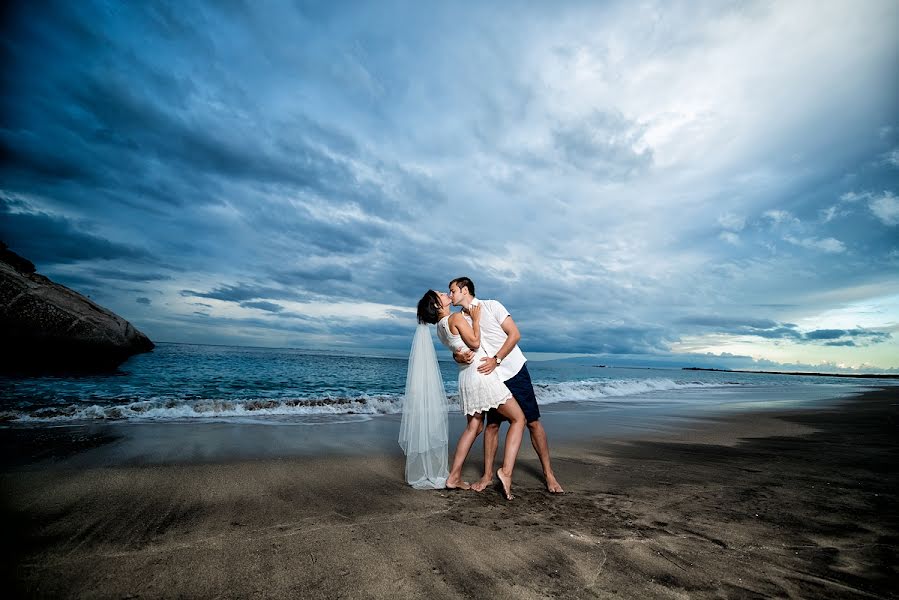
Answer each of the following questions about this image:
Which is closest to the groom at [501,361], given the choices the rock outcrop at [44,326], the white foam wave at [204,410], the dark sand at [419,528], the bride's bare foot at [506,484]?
the bride's bare foot at [506,484]

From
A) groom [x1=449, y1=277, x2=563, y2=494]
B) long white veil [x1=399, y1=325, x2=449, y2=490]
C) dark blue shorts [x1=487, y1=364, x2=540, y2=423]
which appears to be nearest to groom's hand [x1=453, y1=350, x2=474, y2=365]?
groom [x1=449, y1=277, x2=563, y2=494]

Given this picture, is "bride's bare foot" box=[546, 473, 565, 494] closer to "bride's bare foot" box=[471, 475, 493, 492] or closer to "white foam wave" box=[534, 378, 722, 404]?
"bride's bare foot" box=[471, 475, 493, 492]

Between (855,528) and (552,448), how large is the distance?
153 inches

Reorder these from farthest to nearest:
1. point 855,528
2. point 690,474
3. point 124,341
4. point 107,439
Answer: point 124,341
point 107,439
point 690,474
point 855,528

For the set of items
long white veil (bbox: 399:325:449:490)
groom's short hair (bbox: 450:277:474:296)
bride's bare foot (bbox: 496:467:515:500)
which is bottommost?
bride's bare foot (bbox: 496:467:515:500)

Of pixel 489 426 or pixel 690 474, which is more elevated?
pixel 489 426

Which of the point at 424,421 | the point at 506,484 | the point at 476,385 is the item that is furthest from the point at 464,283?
the point at 506,484

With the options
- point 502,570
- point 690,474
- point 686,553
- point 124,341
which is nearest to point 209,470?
point 502,570

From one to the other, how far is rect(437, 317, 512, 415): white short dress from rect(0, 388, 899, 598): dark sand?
987 mm

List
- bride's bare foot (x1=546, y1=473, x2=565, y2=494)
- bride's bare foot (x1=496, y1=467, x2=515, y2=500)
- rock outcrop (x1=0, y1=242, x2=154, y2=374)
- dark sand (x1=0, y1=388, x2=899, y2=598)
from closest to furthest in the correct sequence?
dark sand (x1=0, y1=388, x2=899, y2=598)
bride's bare foot (x1=496, y1=467, x2=515, y2=500)
bride's bare foot (x1=546, y1=473, x2=565, y2=494)
rock outcrop (x1=0, y1=242, x2=154, y2=374)

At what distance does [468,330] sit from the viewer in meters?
4.22

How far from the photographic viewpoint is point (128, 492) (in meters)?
3.71

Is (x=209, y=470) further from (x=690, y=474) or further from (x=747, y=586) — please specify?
(x=690, y=474)

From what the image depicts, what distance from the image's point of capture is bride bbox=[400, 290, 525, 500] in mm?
4242
